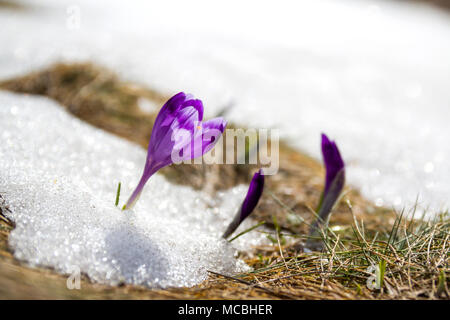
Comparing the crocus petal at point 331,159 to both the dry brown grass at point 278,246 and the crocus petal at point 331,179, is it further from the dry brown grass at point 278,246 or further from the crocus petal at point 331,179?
the dry brown grass at point 278,246

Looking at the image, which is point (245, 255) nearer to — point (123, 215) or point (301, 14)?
point (123, 215)

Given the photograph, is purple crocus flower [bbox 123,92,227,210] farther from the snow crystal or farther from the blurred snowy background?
the blurred snowy background

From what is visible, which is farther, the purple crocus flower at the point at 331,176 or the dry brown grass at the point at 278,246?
the purple crocus flower at the point at 331,176

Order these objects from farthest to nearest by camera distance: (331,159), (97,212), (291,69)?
(291,69)
(331,159)
(97,212)

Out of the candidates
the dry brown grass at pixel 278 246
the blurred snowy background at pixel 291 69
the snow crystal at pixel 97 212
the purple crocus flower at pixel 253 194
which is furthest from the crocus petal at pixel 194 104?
the blurred snowy background at pixel 291 69

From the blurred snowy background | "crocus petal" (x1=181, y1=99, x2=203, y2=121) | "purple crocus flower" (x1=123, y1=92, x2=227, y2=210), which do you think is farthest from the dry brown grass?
"crocus petal" (x1=181, y1=99, x2=203, y2=121)

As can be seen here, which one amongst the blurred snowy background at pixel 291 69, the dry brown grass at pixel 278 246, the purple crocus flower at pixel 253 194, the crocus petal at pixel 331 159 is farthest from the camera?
the blurred snowy background at pixel 291 69

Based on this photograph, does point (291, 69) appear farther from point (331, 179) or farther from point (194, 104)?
point (194, 104)

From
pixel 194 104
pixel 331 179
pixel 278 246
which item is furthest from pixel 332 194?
pixel 194 104
